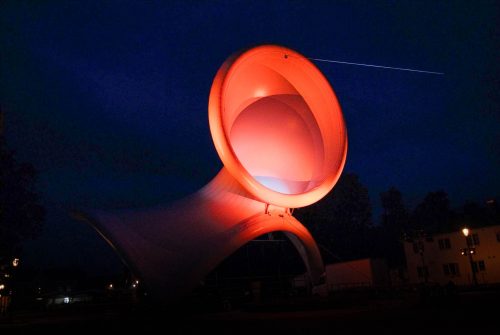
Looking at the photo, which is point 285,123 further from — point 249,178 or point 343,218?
point 343,218

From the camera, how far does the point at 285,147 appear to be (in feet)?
53.7

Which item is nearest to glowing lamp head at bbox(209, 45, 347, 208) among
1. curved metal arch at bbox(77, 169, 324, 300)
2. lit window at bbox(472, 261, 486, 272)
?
curved metal arch at bbox(77, 169, 324, 300)

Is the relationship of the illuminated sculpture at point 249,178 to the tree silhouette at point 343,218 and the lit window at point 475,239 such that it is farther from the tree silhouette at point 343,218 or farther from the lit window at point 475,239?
the tree silhouette at point 343,218

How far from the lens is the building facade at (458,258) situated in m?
26.2

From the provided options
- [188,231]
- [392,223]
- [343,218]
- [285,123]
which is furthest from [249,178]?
[392,223]

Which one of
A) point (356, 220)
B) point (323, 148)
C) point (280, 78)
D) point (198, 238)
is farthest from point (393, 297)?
point (356, 220)

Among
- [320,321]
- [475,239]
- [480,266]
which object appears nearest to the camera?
[320,321]

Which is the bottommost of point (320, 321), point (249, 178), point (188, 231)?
point (320, 321)

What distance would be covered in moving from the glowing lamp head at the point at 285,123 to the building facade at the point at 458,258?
12526 millimetres

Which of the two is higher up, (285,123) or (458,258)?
(285,123)

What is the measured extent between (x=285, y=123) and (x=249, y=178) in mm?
4416

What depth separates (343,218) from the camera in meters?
41.8

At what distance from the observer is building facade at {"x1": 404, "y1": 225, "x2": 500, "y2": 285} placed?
85.9 ft

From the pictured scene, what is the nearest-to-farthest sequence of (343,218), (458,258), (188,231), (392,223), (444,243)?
(188,231) → (458,258) → (444,243) → (343,218) → (392,223)
